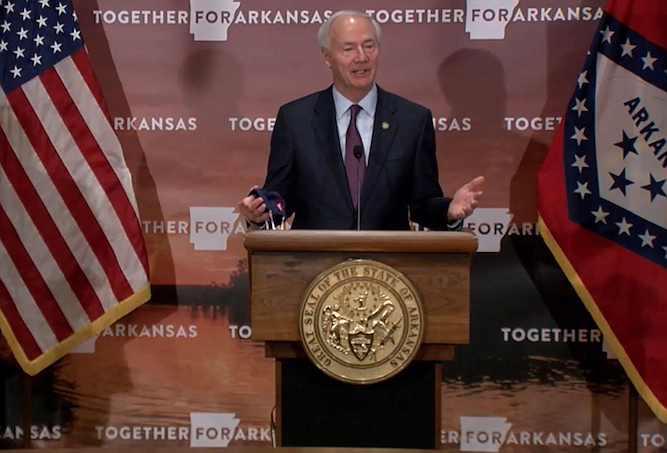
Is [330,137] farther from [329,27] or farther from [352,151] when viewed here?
[329,27]

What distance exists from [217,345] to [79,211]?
72 centimetres

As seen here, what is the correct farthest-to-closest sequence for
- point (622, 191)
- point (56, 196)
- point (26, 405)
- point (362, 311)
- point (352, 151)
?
point (26, 405) < point (56, 196) < point (622, 191) < point (352, 151) < point (362, 311)

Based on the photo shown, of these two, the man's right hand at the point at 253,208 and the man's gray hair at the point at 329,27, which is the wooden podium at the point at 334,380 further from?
the man's gray hair at the point at 329,27

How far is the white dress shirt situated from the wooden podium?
1.69 ft

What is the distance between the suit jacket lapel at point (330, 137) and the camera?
211 centimetres

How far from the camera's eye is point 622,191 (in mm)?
2543

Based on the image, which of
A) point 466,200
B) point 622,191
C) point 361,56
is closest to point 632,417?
point 622,191

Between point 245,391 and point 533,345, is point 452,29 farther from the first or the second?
point 245,391

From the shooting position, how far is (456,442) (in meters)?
2.90

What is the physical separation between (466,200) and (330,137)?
484mm

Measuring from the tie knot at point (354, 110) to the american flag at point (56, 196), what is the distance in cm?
98

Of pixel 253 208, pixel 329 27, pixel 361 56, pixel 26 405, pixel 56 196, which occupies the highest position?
pixel 329 27

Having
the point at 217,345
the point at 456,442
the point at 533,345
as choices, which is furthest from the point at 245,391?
the point at 533,345

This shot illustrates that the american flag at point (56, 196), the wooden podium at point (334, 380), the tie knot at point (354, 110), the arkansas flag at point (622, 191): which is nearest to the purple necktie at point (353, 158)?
the tie knot at point (354, 110)
